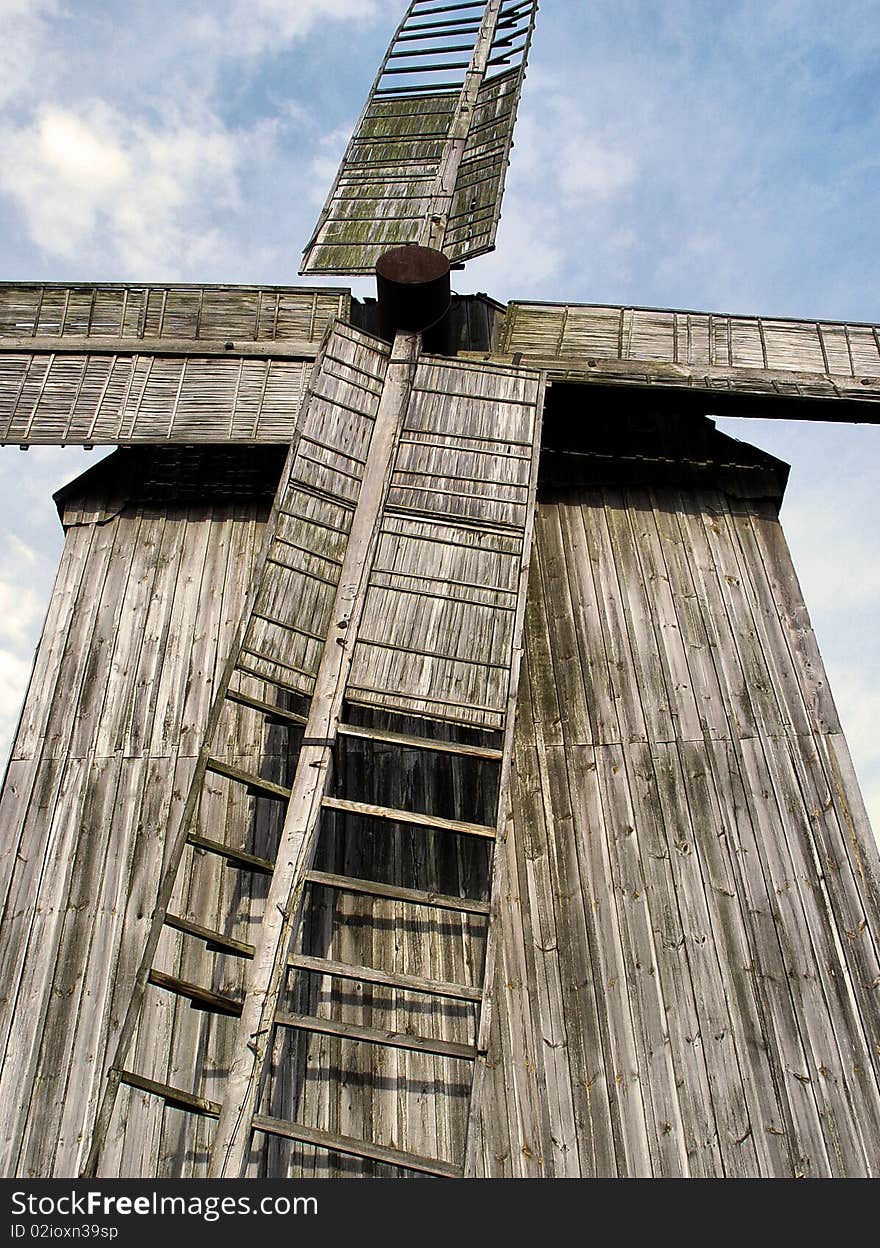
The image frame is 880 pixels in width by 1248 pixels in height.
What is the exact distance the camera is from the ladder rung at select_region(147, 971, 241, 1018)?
16.2 ft

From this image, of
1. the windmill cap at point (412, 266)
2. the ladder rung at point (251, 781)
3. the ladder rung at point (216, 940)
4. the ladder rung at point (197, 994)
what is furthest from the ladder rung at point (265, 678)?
the windmill cap at point (412, 266)

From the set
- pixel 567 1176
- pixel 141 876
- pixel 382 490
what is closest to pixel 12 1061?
pixel 141 876

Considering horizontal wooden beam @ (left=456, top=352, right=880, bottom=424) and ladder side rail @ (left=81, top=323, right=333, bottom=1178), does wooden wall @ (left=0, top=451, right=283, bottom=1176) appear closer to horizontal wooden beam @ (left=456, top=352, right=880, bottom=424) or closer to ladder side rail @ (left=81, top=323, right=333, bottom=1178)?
ladder side rail @ (left=81, top=323, right=333, bottom=1178)

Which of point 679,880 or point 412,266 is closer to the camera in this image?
point 679,880

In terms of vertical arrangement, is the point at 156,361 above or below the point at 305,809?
above

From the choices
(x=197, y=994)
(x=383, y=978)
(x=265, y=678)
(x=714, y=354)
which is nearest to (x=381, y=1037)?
(x=383, y=978)

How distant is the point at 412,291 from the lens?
8.48 meters

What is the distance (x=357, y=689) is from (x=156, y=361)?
14.0 feet

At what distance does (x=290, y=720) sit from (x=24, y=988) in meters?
2.46

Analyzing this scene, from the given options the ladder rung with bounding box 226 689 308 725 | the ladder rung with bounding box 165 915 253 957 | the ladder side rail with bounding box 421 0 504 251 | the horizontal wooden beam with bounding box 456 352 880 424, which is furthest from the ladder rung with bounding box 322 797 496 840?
the ladder side rail with bounding box 421 0 504 251

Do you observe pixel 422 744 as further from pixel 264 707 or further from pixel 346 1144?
pixel 346 1144

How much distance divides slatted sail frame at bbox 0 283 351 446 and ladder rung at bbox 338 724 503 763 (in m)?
3.34

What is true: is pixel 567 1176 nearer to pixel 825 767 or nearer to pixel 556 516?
pixel 825 767

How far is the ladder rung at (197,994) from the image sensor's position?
494 centimetres
